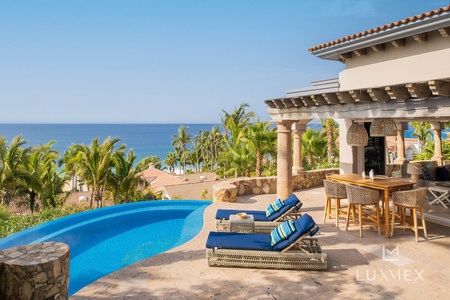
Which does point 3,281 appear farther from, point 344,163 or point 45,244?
point 344,163

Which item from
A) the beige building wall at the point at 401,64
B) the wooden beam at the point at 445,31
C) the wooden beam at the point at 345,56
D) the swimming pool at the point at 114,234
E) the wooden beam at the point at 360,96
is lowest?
the swimming pool at the point at 114,234

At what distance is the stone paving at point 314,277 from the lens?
5.26 m

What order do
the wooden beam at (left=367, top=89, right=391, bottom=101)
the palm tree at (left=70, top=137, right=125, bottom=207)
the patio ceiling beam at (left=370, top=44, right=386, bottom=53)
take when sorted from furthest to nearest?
1. the palm tree at (left=70, top=137, right=125, bottom=207)
2. the patio ceiling beam at (left=370, top=44, right=386, bottom=53)
3. the wooden beam at (left=367, top=89, right=391, bottom=101)

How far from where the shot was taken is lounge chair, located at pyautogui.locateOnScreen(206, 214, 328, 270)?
616 centimetres

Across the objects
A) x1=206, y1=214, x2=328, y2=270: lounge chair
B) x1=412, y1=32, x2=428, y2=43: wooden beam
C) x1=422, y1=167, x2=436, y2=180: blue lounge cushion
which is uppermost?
x1=412, y1=32, x2=428, y2=43: wooden beam

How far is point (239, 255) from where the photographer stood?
20.5ft

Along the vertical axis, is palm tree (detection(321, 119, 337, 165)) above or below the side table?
above

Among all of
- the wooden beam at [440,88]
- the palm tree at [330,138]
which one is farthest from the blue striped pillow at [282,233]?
the palm tree at [330,138]

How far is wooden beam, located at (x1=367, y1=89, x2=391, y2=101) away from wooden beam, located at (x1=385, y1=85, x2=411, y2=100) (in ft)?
0.98

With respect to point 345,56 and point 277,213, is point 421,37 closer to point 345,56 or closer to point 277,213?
point 345,56

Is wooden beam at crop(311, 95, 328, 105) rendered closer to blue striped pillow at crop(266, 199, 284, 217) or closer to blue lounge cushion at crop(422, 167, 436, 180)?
blue striped pillow at crop(266, 199, 284, 217)

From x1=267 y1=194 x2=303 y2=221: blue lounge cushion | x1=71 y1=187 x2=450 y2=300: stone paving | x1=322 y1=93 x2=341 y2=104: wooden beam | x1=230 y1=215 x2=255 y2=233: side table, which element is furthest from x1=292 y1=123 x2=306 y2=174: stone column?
x1=71 y1=187 x2=450 y2=300: stone paving

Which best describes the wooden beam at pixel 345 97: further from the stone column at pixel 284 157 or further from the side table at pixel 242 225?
the side table at pixel 242 225

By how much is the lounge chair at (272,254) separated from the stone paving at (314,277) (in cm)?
13
